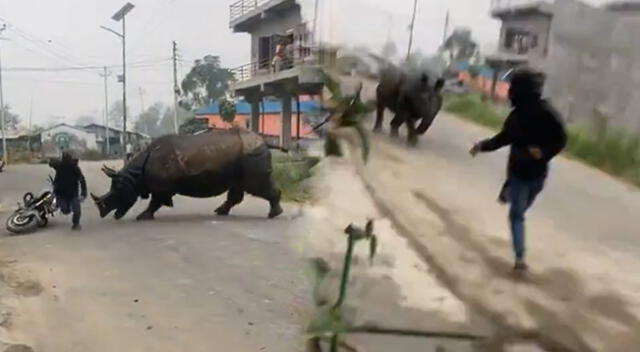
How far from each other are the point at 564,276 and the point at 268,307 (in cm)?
200

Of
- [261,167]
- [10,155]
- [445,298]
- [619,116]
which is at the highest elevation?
[619,116]

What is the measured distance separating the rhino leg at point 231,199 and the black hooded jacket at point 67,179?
2.50 feet

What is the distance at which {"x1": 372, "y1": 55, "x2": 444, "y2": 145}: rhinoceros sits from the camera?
0.42 metres

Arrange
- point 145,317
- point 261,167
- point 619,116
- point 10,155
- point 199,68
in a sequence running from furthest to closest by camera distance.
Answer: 1. point 10,155
2. point 261,167
3. point 199,68
4. point 145,317
5. point 619,116

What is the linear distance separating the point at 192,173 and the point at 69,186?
0.65 meters

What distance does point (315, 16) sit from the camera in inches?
18.7

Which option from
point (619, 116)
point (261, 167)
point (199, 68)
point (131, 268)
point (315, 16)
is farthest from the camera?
point (261, 167)

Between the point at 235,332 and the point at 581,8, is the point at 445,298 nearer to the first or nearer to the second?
the point at 581,8

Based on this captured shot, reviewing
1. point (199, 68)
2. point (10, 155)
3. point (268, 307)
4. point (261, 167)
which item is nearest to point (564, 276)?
point (268, 307)

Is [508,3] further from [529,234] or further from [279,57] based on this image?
[279,57]

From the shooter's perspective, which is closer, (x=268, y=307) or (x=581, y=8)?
(x=581, y=8)

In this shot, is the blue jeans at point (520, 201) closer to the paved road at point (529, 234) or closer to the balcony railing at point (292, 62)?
the paved road at point (529, 234)

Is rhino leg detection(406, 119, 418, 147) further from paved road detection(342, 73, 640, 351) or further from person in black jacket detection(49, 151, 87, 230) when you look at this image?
person in black jacket detection(49, 151, 87, 230)

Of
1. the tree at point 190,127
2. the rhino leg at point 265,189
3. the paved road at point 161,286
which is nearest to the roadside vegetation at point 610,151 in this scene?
the paved road at point 161,286
